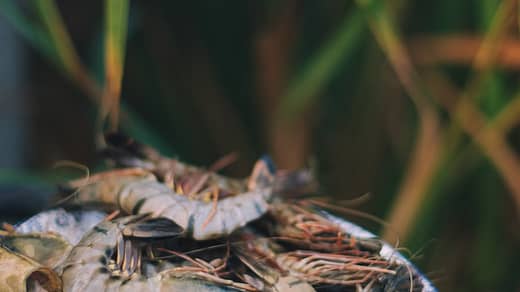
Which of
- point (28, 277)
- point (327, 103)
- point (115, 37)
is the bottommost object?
point (28, 277)

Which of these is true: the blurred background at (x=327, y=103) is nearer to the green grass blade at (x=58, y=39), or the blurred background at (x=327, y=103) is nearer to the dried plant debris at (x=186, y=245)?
the green grass blade at (x=58, y=39)

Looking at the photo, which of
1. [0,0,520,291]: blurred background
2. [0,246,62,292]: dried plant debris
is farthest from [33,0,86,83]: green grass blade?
[0,246,62,292]: dried plant debris

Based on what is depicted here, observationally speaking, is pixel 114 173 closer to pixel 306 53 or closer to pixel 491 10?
pixel 491 10

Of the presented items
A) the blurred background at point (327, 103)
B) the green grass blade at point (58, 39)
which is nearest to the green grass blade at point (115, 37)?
the green grass blade at point (58, 39)

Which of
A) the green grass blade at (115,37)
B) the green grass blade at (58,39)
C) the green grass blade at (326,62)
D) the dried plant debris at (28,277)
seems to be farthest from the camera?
the green grass blade at (326,62)

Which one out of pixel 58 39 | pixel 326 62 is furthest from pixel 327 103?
pixel 58 39

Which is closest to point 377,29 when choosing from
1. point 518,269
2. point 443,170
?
point 443,170

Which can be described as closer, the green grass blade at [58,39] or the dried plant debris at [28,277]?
the dried plant debris at [28,277]

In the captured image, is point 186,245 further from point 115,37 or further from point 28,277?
point 115,37

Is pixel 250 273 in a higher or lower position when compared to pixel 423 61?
lower
